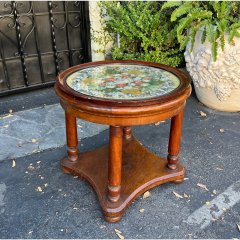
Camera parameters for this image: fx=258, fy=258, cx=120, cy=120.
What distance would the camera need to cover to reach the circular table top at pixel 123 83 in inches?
64.0

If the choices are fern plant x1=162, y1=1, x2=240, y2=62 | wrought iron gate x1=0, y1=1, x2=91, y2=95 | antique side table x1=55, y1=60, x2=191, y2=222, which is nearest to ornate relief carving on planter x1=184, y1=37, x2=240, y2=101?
fern plant x1=162, y1=1, x2=240, y2=62

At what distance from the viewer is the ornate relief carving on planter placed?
325 cm

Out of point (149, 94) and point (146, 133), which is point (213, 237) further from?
point (146, 133)

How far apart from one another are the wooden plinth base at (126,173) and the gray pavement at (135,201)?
0.35 feet

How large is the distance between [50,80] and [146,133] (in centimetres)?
207

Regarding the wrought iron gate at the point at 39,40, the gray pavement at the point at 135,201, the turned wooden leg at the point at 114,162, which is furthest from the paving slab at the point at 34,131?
the turned wooden leg at the point at 114,162

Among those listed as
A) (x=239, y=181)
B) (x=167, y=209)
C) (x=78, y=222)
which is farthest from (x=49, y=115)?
(x=239, y=181)

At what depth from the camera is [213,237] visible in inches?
71.6

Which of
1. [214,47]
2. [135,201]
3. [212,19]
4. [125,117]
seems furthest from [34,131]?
[212,19]

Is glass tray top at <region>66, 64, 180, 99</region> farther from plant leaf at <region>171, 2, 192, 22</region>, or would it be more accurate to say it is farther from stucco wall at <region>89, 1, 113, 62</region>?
stucco wall at <region>89, 1, 113, 62</region>

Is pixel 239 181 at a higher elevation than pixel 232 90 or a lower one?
lower

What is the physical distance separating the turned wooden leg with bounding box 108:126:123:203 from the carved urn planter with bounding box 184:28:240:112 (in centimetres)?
221

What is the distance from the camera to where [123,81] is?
1.98m

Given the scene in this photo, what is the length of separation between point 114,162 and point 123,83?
0.59 m
